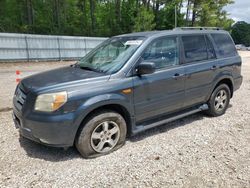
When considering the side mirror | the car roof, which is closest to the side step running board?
the side mirror

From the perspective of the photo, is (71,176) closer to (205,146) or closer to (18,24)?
(205,146)

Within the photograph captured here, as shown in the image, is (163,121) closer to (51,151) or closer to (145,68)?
(145,68)

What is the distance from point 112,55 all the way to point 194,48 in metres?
1.72

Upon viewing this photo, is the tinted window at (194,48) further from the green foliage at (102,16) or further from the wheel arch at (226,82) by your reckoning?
the green foliage at (102,16)

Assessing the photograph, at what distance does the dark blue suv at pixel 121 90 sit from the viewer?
3.17 m

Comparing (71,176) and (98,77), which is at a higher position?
(98,77)

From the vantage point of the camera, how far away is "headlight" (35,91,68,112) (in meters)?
3.08

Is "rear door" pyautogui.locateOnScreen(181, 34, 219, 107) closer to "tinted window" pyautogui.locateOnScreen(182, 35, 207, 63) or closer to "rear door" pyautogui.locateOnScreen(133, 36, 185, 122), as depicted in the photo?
"tinted window" pyautogui.locateOnScreen(182, 35, 207, 63)

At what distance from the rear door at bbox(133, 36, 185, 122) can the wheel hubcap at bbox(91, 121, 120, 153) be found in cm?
46

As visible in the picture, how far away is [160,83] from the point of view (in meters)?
3.97

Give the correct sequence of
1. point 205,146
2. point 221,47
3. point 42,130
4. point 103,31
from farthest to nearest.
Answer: point 103,31
point 221,47
point 205,146
point 42,130

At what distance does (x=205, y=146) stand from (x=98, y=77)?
6.97ft

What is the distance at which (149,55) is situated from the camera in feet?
12.9

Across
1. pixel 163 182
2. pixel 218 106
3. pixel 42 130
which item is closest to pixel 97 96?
pixel 42 130
